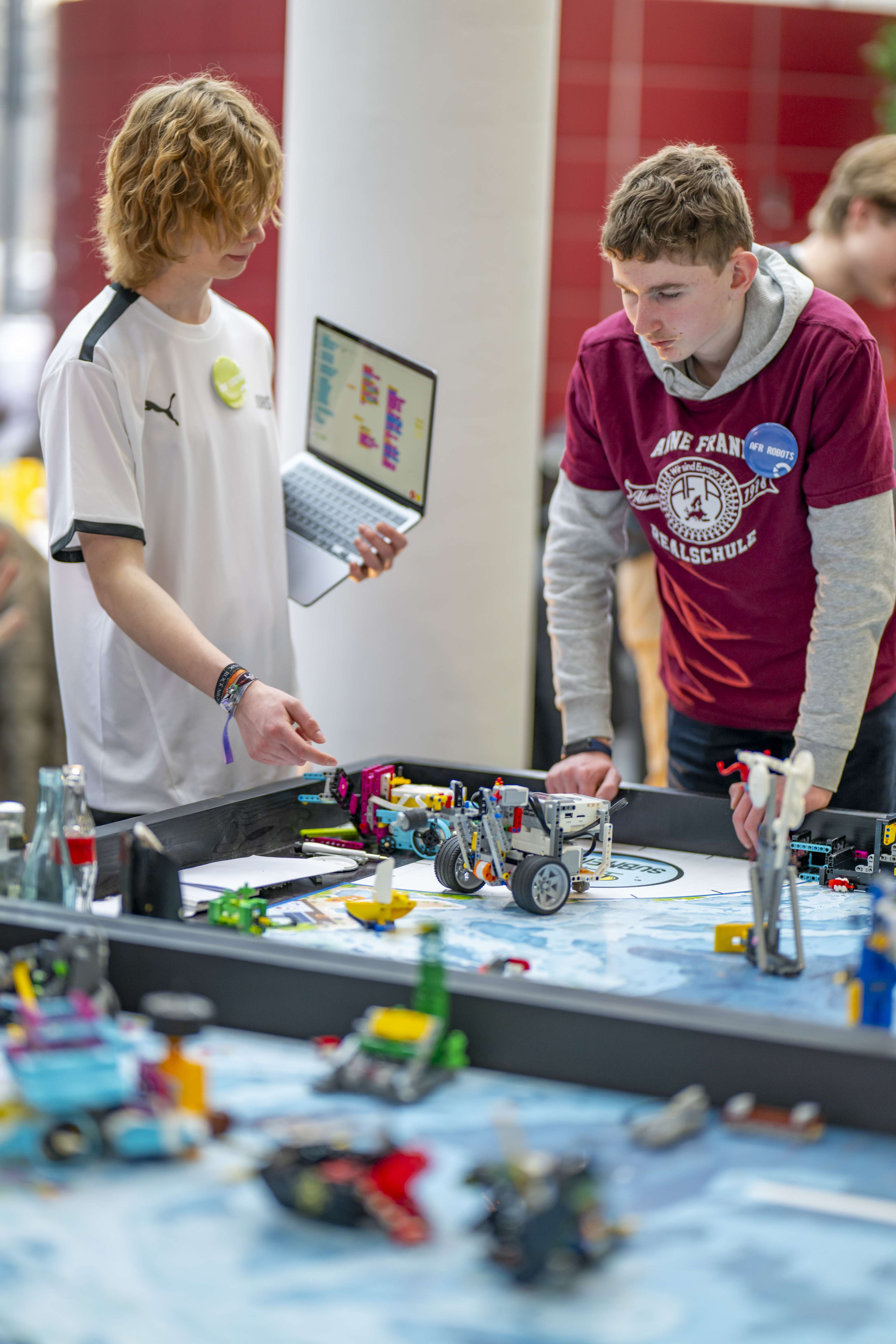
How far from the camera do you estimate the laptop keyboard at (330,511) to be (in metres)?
1.84

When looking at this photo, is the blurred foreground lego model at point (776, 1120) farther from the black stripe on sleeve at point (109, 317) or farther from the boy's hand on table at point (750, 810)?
the black stripe on sleeve at point (109, 317)

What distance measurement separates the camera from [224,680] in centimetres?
151

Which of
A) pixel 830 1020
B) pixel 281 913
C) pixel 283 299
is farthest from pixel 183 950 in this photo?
pixel 283 299

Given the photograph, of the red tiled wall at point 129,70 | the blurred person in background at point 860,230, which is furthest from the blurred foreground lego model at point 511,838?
the red tiled wall at point 129,70

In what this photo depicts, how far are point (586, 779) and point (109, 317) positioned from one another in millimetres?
808

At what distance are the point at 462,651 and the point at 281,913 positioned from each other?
3.43 ft

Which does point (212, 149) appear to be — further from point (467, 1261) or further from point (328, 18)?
point (467, 1261)

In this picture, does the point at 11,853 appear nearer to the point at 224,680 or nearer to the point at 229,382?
the point at 224,680

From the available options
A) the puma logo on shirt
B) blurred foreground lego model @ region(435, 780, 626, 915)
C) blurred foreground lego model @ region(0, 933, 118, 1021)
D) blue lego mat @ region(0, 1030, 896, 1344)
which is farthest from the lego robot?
the puma logo on shirt

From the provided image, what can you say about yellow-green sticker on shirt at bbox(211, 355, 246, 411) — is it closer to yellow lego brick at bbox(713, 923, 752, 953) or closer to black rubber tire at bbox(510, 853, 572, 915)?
black rubber tire at bbox(510, 853, 572, 915)

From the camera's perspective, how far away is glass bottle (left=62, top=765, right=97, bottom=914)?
119cm

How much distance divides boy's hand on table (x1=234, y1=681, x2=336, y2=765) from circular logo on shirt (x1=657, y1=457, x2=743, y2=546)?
0.53 m

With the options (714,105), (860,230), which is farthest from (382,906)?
(714,105)

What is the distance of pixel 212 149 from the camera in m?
1.53
